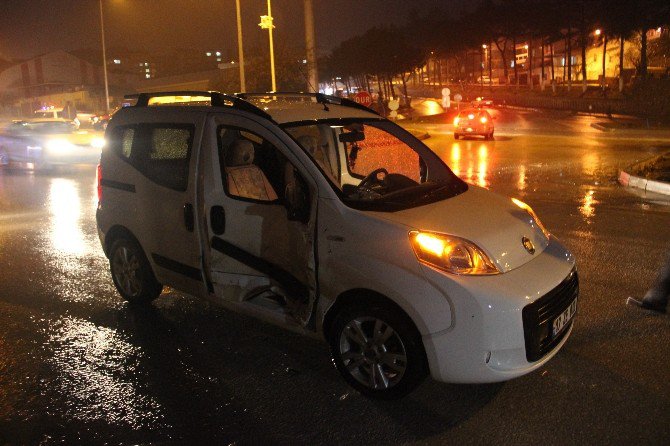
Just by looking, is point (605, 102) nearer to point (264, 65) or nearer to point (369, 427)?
point (264, 65)

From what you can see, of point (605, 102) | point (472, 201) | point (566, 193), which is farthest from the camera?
point (605, 102)

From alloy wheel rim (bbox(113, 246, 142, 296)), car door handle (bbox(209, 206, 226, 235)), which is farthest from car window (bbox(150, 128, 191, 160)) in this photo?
alloy wheel rim (bbox(113, 246, 142, 296))

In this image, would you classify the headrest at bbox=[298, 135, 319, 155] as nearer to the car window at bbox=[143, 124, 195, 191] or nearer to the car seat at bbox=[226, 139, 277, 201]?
the car seat at bbox=[226, 139, 277, 201]

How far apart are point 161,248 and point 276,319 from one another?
4.77ft

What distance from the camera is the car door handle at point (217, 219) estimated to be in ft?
15.6

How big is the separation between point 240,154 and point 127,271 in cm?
193

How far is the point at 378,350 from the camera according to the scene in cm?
396

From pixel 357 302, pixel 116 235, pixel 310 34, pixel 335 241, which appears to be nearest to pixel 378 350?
pixel 357 302

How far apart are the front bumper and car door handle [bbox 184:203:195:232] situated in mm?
2167

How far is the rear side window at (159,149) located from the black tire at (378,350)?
1872mm

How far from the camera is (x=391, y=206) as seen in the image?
411 cm

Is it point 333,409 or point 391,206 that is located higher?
point 391,206

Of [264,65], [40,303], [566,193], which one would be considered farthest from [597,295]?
[264,65]

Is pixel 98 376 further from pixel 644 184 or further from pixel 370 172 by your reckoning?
pixel 644 184
